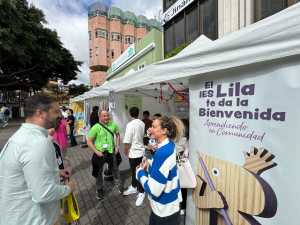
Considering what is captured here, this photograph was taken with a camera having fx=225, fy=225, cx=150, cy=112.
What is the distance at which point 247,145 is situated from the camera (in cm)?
200

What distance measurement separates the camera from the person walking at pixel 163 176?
1996 mm

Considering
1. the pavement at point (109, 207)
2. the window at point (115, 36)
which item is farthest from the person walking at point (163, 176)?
the window at point (115, 36)

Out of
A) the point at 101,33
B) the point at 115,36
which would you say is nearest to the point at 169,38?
the point at 101,33

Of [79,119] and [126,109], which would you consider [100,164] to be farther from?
[79,119]

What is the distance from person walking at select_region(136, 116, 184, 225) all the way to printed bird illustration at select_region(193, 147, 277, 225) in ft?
1.44

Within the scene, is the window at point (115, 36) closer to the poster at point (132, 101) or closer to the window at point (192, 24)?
the window at point (192, 24)

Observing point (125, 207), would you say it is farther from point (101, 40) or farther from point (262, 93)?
point (101, 40)

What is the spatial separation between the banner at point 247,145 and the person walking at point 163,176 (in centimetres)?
43

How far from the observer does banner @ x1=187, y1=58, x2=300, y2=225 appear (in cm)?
168

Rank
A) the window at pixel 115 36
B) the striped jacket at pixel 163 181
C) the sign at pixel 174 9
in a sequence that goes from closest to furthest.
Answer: the striped jacket at pixel 163 181 < the sign at pixel 174 9 < the window at pixel 115 36

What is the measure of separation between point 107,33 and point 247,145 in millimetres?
55792

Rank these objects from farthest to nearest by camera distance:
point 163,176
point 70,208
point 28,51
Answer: point 28,51 < point 70,208 < point 163,176

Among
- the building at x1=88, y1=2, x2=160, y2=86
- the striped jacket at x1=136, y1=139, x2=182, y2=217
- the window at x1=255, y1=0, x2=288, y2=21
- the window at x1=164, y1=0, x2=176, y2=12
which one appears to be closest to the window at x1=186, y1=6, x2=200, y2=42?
the window at x1=164, y1=0, x2=176, y2=12

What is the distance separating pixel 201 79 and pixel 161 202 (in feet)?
4.50
